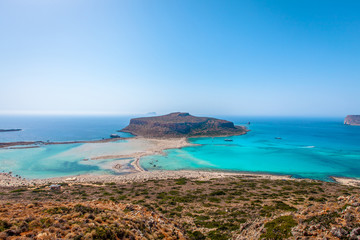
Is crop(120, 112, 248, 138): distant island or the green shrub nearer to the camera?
the green shrub

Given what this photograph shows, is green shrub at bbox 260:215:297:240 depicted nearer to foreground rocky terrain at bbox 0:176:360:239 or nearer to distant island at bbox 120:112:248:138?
foreground rocky terrain at bbox 0:176:360:239

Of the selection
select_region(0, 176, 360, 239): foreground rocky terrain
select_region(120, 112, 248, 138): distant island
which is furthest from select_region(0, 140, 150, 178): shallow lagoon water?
select_region(120, 112, 248, 138): distant island

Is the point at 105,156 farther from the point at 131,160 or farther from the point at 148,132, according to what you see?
the point at 148,132

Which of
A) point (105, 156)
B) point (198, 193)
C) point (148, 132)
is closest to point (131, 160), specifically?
point (105, 156)

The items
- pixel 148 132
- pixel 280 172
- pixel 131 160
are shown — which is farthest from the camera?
pixel 148 132

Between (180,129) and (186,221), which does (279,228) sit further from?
(180,129)

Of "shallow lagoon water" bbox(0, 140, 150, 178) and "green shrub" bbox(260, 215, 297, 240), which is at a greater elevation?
"green shrub" bbox(260, 215, 297, 240)

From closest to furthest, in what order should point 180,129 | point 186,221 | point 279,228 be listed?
point 279,228 < point 186,221 < point 180,129

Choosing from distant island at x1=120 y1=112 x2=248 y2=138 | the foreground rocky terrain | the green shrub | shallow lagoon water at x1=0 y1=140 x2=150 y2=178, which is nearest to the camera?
the foreground rocky terrain

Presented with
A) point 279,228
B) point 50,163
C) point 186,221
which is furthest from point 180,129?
point 279,228

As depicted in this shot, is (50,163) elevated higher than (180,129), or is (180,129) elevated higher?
(180,129)

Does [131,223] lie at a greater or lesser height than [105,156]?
greater
